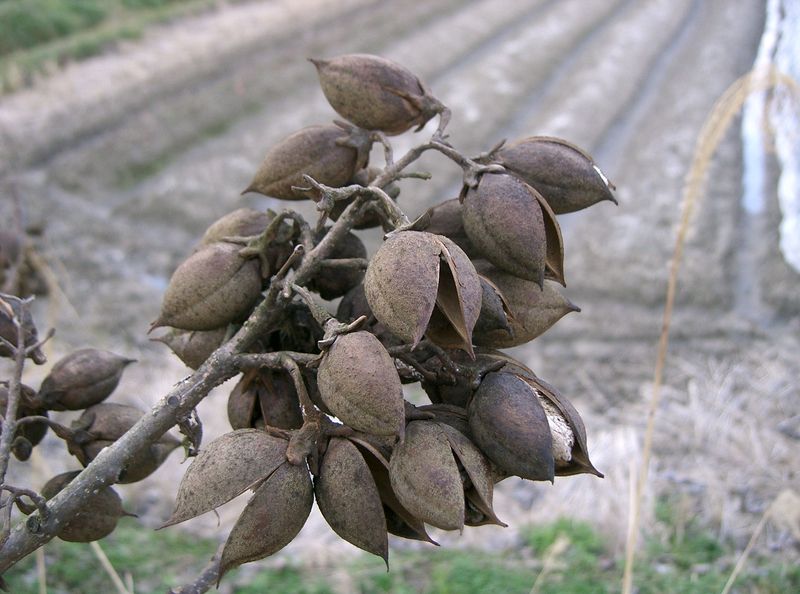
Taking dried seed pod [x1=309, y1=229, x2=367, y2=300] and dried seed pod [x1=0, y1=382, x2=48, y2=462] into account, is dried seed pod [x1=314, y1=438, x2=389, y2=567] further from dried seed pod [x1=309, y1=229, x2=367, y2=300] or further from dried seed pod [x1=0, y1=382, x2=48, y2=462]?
dried seed pod [x1=0, y1=382, x2=48, y2=462]

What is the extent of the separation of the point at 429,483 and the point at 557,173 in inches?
21.1

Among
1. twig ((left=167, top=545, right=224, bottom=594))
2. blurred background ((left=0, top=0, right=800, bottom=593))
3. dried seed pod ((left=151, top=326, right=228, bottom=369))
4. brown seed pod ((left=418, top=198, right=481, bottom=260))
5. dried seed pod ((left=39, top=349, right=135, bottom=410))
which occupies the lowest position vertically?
blurred background ((left=0, top=0, right=800, bottom=593))

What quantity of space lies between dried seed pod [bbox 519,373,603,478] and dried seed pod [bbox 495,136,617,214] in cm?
29

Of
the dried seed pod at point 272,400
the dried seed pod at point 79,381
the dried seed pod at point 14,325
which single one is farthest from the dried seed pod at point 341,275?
the dried seed pod at point 14,325

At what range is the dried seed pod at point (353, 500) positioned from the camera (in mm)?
1145

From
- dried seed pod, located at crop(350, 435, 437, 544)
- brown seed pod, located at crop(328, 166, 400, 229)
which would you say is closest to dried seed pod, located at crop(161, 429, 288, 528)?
dried seed pod, located at crop(350, 435, 437, 544)

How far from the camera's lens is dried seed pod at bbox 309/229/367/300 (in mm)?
1406

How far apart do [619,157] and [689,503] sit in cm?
667

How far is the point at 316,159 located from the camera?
147 cm

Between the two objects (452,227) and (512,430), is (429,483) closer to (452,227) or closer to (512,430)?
(512,430)

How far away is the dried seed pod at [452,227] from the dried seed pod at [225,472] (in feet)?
1.33

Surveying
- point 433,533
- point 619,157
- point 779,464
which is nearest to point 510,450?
point 433,533

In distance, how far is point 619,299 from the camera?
7.36 m

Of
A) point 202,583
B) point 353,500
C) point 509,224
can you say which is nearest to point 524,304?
point 509,224
